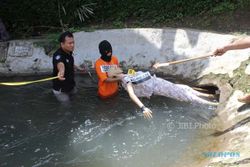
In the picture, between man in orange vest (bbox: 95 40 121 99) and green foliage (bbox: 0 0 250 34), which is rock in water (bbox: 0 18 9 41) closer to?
green foliage (bbox: 0 0 250 34)

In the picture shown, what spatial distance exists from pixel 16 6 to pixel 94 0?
1.96m

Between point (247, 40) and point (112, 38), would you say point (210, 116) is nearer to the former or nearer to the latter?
point (247, 40)

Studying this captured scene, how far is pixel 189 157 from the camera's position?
604 cm

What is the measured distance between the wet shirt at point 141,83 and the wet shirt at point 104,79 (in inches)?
17.4

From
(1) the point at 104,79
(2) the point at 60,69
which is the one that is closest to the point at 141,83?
(1) the point at 104,79

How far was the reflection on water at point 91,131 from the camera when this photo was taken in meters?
6.31

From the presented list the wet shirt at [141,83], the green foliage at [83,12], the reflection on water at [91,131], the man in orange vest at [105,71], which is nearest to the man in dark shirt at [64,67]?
the reflection on water at [91,131]

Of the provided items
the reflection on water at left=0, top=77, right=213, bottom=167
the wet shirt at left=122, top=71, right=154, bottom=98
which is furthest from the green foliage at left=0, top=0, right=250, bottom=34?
the wet shirt at left=122, top=71, right=154, bottom=98

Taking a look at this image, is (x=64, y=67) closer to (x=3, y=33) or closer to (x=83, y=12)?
(x=3, y=33)

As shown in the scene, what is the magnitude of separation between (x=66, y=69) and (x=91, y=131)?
1.45m

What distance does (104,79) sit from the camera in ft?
25.5

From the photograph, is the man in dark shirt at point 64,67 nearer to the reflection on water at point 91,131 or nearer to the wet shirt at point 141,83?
the reflection on water at point 91,131

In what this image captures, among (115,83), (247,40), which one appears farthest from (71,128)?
(247,40)

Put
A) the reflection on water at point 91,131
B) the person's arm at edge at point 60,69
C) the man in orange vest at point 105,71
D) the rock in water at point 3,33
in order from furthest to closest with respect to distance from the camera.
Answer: the rock in water at point 3,33
the man in orange vest at point 105,71
the person's arm at edge at point 60,69
the reflection on water at point 91,131
